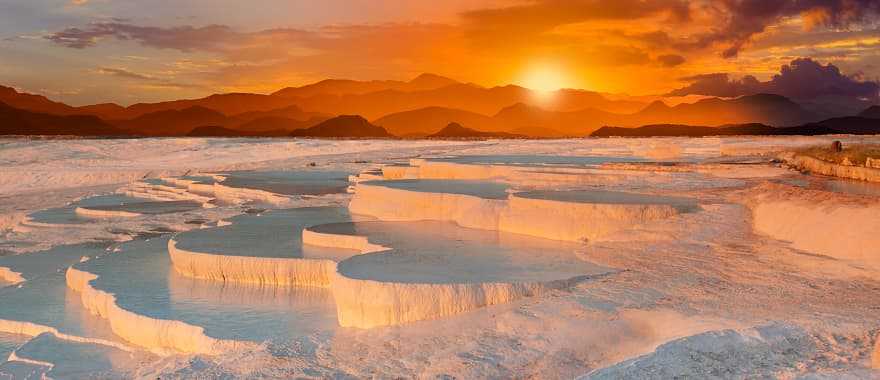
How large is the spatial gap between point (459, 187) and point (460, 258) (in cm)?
488

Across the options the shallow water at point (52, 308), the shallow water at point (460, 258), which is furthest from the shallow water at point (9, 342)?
the shallow water at point (460, 258)

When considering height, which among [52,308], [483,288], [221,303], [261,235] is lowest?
[52,308]

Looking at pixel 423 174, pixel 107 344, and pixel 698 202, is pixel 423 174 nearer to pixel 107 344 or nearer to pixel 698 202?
→ pixel 698 202

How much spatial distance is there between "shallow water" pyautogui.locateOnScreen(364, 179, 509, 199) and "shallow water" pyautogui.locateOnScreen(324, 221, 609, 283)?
4.97 ft

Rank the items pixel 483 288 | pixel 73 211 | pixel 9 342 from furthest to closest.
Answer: pixel 73 211
pixel 9 342
pixel 483 288

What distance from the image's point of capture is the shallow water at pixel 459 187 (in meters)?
11.5

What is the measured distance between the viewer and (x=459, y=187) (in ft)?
41.1

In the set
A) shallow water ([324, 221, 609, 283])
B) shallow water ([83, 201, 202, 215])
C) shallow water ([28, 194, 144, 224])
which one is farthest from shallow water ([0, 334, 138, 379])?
shallow water ([83, 201, 202, 215])

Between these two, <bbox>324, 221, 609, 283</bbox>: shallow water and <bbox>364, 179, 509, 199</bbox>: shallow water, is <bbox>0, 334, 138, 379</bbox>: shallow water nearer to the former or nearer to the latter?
<bbox>324, 221, 609, 283</bbox>: shallow water

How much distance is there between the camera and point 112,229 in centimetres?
1375

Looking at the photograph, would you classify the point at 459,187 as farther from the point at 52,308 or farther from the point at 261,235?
the point at 52,308

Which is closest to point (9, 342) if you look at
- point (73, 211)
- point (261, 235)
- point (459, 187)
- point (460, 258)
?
point (261, 235)

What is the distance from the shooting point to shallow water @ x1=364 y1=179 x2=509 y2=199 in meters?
11.5

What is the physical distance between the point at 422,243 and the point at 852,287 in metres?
4.32
